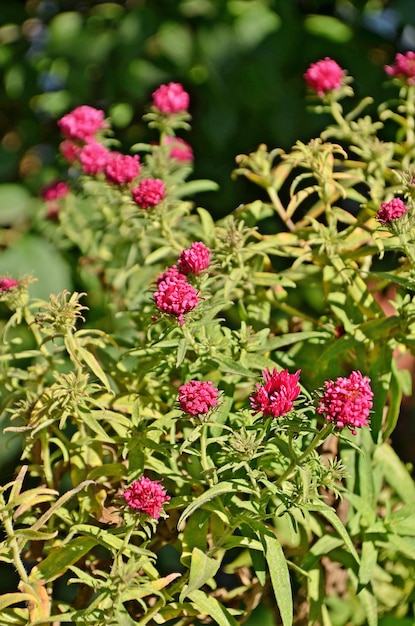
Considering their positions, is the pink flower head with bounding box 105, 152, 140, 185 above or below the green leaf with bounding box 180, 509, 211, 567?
above

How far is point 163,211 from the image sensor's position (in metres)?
1.28

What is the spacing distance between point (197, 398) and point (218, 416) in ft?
0.46

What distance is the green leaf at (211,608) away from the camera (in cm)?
102

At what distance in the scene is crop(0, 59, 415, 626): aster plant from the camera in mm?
975

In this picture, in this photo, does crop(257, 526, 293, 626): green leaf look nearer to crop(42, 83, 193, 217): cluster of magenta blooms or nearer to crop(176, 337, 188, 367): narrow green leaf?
crop(176, 337, 188, 367): narrow green leaf

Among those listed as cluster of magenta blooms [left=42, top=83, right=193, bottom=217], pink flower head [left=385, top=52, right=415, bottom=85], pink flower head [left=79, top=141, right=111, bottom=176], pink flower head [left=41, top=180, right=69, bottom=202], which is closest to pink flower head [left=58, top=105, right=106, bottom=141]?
cluster of magenta blooms [left=42, top=83, right=193, bottom=217]

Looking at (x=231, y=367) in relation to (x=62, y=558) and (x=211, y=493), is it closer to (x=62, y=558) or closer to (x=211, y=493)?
(x=211, y=493)

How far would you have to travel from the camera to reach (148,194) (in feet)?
4.05

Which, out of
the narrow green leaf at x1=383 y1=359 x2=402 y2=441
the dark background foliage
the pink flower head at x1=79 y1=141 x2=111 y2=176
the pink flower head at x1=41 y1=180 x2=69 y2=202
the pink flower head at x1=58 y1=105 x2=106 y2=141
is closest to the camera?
the narrow green leaf at x1=383 y1=359 x2=402 y2=441

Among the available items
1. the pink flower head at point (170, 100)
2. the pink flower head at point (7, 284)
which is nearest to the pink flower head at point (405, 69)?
the pink flower head at point (170, 100)

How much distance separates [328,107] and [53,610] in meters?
0.89

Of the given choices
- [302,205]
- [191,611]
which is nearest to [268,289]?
[191,611]

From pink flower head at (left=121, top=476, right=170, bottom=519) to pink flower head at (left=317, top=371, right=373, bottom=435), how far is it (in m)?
0.20

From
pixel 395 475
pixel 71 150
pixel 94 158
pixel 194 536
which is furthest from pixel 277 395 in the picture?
pixel 71 150
